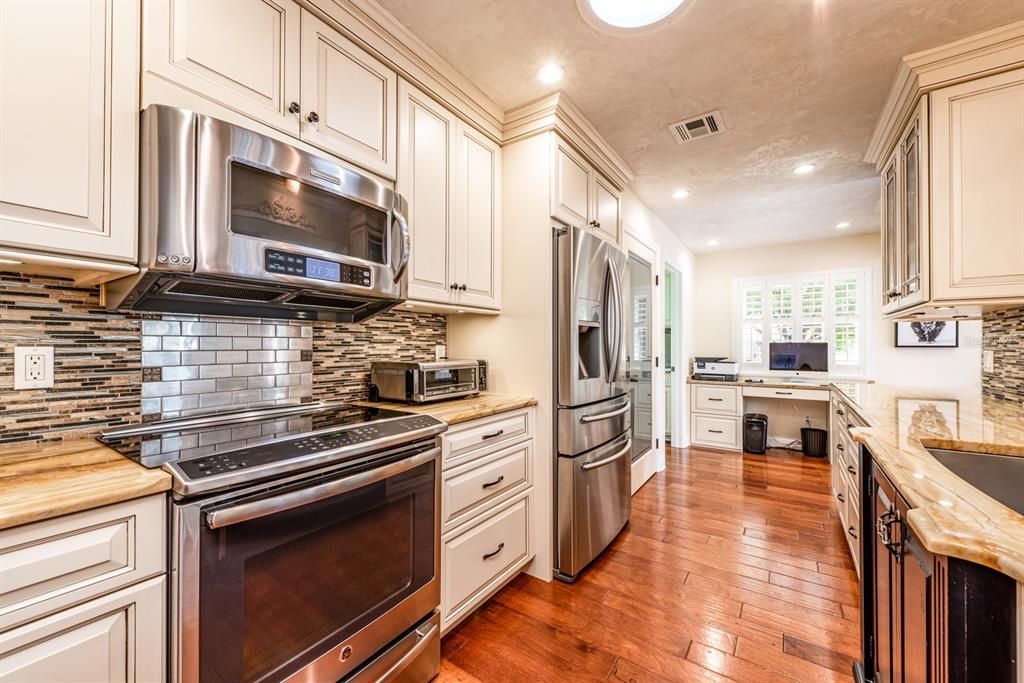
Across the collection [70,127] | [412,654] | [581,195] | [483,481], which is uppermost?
[581,195]

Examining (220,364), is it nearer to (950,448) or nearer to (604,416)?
(604,416)

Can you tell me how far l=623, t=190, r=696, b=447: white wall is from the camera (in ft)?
12.9

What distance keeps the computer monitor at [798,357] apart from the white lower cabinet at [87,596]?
19.2 feet

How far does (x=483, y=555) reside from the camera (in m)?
1.87

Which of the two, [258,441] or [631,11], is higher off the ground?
[631,11]

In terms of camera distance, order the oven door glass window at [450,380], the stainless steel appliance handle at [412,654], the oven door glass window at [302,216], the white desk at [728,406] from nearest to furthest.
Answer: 1. the oven door glass window at [302,216]
2. the stainless steel appliance handle at [412,654]
3. the oven door glass window at [450,380]
4. the white desk at [728,406]

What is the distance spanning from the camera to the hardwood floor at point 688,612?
1.60 meters

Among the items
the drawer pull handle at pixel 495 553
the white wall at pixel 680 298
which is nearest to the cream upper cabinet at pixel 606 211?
the white wall at pixel 680 298

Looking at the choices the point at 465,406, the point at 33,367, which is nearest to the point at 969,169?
the point at 465,406

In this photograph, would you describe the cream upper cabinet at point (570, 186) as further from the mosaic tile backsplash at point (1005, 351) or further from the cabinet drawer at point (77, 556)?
the mosaic tile backsplash at point (1005, 351)

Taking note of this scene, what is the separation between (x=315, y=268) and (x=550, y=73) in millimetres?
1443

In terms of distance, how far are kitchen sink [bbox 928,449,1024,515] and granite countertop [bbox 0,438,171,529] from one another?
7.18 ft

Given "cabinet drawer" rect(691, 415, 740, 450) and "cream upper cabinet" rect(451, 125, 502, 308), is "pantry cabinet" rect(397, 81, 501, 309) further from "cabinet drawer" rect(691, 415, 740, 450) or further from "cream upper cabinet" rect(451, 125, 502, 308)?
"cabinet drawer" rect(691, 415, 740, 450)

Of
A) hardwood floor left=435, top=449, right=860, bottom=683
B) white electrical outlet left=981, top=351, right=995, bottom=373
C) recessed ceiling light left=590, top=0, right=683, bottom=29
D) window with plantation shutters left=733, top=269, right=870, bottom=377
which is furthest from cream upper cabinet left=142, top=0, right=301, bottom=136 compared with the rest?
window with plantation shutters left=733, top=269, right=870, bottom=377
